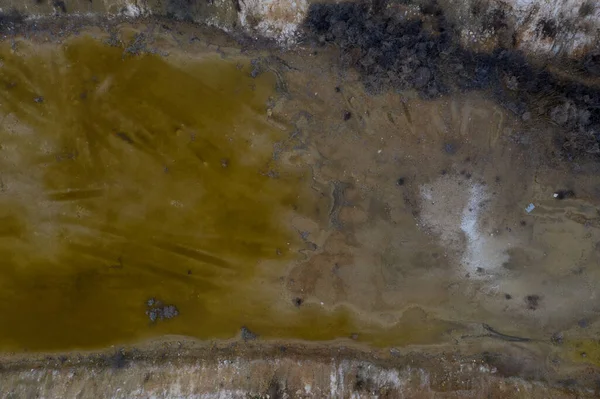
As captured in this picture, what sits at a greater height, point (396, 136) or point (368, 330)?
point (396, 136)

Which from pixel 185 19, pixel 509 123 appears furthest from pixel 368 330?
pixel 185 19

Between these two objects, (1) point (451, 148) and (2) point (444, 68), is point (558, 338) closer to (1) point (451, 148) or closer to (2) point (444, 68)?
(1) point (451, 148)

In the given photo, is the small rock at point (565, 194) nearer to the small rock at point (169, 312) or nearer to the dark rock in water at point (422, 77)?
the dark rock in water at point (422, 77)

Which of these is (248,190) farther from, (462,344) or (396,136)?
(462,344)

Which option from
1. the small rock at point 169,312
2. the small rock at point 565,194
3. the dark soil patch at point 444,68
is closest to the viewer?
the dark soil patch at point 444,68

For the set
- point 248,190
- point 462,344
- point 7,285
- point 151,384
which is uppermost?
point 248,190

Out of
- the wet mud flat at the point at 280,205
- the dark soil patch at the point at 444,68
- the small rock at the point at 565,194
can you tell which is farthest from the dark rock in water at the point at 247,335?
the small rock at the point at 565,194
